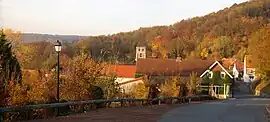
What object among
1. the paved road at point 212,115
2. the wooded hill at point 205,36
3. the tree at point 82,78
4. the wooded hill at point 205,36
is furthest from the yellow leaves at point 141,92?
the wooded hill at point 205,36

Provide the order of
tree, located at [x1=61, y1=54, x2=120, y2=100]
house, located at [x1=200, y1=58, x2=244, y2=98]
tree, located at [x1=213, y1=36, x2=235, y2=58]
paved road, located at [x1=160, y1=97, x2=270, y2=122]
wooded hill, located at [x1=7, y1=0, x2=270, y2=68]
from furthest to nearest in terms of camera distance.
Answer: tree, located at [x1=213, y1=36, x2=235, y2=58]
wooded hill, located at [x1=7, y1=0, x2=270, y2=68]
house, located at [x1=200, y1=58, x2=244, y2=98]
tree, located at [x1=61, y1=54, x2=120, y2=100]
paved road, located at [x1=160, y1=97, x2=270, y2=122]

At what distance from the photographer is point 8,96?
55.7ft

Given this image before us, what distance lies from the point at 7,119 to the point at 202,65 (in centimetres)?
6945

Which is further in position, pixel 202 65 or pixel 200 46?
pixel 200 46

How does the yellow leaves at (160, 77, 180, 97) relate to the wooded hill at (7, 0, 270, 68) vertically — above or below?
below

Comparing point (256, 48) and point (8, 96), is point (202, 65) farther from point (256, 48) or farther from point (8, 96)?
point (8, 96)

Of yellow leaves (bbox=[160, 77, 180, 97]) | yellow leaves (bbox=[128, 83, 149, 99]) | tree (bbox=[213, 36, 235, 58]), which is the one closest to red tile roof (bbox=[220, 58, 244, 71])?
tree (bbox=[213, 36, 235, 58])

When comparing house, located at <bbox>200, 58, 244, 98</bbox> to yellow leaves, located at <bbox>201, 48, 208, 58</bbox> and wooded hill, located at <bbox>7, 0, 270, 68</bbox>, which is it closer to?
yellow leaves, located at <bbox>201, 48, 208, 58</bbox>

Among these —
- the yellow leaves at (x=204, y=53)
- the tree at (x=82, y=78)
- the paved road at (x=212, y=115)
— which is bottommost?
the paved road at (x=212, y=115)

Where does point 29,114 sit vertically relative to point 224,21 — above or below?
below

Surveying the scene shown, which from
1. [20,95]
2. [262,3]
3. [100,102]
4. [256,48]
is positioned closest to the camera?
[20,95]

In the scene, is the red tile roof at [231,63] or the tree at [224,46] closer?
the tree at [224,46]

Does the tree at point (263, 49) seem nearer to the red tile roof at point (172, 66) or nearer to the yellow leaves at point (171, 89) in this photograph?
the yellow leaves at point (171, 89)

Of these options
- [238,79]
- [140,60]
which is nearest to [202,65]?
[140,60]
